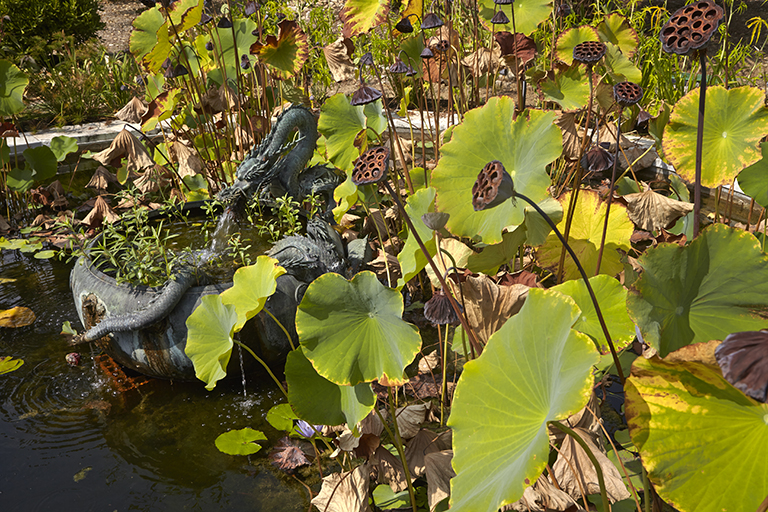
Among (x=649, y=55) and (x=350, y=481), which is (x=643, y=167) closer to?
(x=649, y=55)

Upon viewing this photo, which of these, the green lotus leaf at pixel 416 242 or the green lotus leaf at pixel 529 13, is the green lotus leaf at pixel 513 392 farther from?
the green lotus leaf at pixel 529 13

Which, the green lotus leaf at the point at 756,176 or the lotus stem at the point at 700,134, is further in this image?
the green lotus leaf at the point at 756,176

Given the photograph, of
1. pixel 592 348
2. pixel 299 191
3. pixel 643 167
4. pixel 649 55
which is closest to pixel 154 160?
pixel 299 191

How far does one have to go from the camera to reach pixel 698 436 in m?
0.82

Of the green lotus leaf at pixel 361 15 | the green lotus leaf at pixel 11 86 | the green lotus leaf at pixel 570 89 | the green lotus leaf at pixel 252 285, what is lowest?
the green lotus leaf at pixel 252 285

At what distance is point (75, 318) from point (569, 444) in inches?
94.4

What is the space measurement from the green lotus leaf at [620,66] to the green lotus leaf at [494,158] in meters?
0.91

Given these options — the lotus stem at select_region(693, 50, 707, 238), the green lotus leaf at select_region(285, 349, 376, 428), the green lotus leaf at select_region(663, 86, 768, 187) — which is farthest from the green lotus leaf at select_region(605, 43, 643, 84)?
the green lotus leaf at select_region(285, 349, 376, 428)

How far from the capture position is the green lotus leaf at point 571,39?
228cm

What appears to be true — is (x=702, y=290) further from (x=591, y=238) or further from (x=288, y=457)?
(x=288, y=457)

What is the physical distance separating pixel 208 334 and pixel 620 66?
1809 millimetres

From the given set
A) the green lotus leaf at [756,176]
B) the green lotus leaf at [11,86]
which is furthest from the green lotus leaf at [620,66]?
the green lotus leaf at [11,86]

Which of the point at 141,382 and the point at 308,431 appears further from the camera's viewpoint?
the point at 141,382

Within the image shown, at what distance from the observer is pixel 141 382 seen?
2.21 meters
